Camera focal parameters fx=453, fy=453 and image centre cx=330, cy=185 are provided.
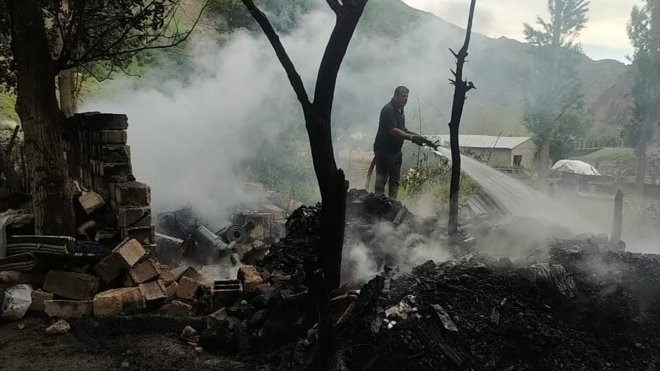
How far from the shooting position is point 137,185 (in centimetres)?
486

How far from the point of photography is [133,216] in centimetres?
473

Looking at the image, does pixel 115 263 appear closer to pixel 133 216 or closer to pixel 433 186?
pixel 133 216

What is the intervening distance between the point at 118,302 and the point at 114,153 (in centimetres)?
172

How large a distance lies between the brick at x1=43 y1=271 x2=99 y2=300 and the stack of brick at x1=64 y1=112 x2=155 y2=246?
26.8 inches

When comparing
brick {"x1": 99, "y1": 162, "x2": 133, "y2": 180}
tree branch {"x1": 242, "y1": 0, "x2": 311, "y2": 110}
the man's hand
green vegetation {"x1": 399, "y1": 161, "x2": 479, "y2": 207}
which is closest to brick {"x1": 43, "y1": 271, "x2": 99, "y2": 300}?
brick {"x1": 99, "y1": 162, "x2": 133, "y2": 180}

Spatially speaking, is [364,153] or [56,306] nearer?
[56,306]

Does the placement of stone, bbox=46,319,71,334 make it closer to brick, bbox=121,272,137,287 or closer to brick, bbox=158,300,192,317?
brick, bbox=121,272,137,287

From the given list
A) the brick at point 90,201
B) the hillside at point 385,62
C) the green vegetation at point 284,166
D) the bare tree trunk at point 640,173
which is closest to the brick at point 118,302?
the brick at point 90,201

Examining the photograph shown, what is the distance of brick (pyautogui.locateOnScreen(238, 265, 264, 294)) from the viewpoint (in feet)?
14.5

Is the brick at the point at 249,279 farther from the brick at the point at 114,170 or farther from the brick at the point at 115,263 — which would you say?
the brick at the point at 114,170

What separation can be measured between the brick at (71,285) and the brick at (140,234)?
2.16 feet

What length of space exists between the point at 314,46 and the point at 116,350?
1222 cm

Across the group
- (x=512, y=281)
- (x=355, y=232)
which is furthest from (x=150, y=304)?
(x=512, y=281)

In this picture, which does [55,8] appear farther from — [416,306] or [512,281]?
[512,281]
